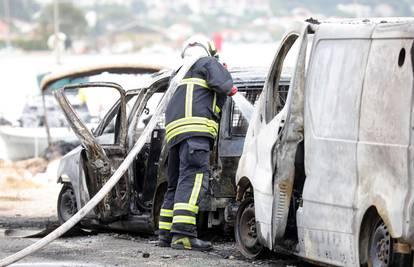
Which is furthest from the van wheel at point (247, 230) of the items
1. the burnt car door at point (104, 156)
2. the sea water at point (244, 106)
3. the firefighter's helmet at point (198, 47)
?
the burnt car door at point (104, 156)

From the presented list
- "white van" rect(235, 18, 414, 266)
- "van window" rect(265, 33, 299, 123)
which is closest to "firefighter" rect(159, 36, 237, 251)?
"van window" rect(265, 33, 299, 123)

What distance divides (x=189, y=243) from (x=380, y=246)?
3013 millimetres

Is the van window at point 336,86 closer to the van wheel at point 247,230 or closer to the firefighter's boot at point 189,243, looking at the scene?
the van wheel at point 247,230

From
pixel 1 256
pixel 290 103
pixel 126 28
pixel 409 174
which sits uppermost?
pixel 126 28

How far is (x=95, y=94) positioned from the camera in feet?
93.8

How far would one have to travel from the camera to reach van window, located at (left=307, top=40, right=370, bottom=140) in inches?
308

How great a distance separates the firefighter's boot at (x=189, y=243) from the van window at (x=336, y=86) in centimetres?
223

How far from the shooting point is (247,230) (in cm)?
974

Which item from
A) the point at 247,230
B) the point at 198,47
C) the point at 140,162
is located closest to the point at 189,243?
the point at 247,230

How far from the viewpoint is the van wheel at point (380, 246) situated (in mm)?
7395

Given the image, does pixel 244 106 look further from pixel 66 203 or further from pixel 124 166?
pixel 66 203

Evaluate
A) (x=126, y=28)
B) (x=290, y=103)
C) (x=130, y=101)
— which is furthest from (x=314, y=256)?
(x=126, y=28)

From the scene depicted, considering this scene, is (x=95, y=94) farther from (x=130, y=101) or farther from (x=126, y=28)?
(x=126, y=28)

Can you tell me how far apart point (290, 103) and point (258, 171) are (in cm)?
85
